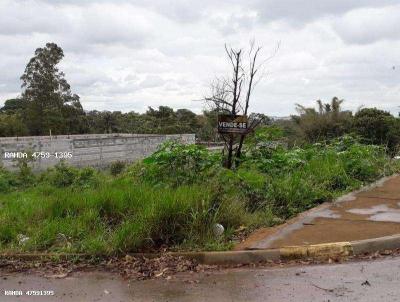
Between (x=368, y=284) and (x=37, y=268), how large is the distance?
356cm

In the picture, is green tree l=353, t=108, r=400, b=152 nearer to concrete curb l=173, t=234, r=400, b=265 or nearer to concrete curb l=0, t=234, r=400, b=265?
concrete curb l=0, t=234, r=400, b=265

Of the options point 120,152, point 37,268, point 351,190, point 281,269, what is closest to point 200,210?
point 281,269

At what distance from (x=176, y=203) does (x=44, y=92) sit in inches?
1899

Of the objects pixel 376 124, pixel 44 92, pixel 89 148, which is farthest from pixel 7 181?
pixel 44 92

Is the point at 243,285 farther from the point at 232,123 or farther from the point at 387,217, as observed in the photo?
the point at 232,123

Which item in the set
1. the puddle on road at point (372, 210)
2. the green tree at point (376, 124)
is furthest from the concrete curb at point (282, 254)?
the green tree at point (376, 124)

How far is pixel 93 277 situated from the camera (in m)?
5.32

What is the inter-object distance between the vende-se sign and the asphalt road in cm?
368

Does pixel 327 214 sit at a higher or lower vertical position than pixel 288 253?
higher

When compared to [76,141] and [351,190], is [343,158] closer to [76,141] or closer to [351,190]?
[351,190]

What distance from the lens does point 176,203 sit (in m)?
6.20

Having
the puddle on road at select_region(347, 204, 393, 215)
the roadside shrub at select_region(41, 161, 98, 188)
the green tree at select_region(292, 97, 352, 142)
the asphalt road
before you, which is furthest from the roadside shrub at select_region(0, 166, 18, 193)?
the green tree at select_region(292, 97, 352, 142)

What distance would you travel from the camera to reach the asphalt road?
4.58 m

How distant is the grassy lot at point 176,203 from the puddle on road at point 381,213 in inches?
32.2
